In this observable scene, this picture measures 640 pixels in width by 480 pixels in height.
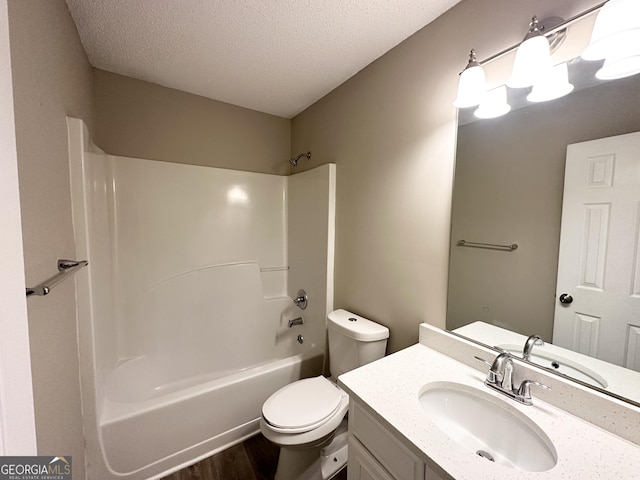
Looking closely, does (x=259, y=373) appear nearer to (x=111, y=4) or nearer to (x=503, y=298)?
(x=503, y=298)

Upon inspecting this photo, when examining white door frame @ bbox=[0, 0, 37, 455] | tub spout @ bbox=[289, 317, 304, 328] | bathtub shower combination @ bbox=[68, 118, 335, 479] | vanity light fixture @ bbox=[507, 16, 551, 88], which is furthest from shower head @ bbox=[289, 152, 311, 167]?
white door frame @ bbox=[0, 0, 37, 455]

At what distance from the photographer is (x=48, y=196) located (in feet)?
3.09

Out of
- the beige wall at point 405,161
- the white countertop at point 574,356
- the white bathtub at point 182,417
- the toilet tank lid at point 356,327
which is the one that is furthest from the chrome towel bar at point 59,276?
the white countertop at point 574,356

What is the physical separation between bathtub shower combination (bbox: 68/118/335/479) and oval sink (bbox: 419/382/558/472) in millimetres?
998

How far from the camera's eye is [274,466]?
5.03 ft

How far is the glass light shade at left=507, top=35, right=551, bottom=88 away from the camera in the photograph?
2.73 ft

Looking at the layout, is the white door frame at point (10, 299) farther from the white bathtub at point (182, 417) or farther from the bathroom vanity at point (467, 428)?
the white bathtub at point (182, 417)

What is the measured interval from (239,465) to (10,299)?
64.5 inches

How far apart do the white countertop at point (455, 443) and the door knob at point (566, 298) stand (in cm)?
35

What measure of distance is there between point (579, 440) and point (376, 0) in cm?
171

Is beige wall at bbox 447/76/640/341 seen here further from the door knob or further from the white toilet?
the white toilet

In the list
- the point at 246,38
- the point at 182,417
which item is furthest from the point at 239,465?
the point at 246,38

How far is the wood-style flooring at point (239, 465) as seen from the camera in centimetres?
147

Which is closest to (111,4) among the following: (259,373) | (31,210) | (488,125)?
(31,210)
